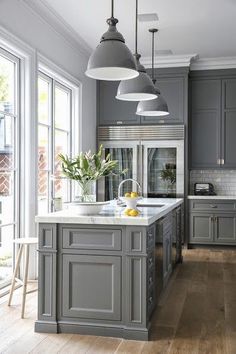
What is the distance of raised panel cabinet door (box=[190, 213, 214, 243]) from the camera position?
6.92 m

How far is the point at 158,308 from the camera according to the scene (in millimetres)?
3869

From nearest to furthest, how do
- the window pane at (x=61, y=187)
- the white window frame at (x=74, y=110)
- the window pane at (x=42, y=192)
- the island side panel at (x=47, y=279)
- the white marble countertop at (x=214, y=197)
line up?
1. the island side panel at (x=47, y=279)
2. the window pane at (x=42, y=192)
3. the window pane at (x=61, y=187)
4. the white window frame at (x=74, y=110)
5. the white marble countertop at (x=214, y=197)

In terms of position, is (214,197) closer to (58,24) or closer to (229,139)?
(229,139)

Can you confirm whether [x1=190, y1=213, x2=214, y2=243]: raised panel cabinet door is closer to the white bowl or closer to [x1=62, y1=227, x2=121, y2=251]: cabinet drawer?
the white bowl

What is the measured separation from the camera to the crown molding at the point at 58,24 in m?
4.79

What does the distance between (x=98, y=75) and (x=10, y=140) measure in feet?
5.29

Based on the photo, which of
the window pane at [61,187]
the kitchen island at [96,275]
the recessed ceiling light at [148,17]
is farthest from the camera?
the window pane at [61,187]

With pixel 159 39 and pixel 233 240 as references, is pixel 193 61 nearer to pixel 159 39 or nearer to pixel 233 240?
pixel 159 39

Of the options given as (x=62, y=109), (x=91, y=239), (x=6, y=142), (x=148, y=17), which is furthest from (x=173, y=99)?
(x=91, y=239)

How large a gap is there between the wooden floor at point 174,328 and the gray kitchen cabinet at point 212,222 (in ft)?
6.78

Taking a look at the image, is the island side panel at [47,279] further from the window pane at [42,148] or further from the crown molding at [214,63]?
the crown molding at [214,63]

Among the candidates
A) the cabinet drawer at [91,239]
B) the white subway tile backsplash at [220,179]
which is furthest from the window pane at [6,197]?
the white subway tile backsplash at [220,179]

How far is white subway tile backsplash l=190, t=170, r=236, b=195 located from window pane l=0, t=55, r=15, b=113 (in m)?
3.89

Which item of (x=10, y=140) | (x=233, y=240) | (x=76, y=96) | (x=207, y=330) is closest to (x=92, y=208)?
(x=207, y=330)
